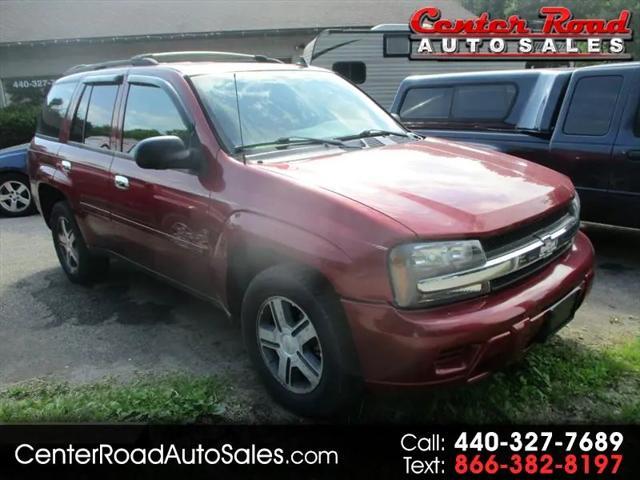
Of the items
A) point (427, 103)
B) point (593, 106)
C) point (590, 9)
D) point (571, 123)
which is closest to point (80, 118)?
point (427, 103)

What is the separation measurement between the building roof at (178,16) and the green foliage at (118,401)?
47.9ft

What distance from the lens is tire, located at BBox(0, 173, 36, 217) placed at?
873 centimetres

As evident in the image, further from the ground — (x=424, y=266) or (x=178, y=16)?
(x=178, y=16)

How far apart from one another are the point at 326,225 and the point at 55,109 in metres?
3.60

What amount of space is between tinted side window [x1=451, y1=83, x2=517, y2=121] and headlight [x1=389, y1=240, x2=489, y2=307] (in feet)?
13.3

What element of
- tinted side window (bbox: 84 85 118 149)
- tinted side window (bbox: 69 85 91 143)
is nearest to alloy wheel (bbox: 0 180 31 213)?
tinted side window (bbox: 69 85 91 143)

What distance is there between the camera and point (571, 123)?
537 cm

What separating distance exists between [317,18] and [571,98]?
13250 mm

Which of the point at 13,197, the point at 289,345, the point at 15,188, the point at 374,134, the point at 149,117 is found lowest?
the point at 13,197

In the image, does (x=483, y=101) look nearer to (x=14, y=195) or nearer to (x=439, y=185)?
(x=439, y=185)

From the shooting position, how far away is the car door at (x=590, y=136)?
511 cm

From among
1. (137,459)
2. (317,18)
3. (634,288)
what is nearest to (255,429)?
(137,459)

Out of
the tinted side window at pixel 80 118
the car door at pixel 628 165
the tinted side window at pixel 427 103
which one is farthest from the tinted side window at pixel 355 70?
the tinted side window at pixel 80 118

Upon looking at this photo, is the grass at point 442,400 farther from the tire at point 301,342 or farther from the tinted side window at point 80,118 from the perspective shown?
the tinted side window at point 80,118
